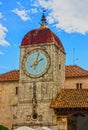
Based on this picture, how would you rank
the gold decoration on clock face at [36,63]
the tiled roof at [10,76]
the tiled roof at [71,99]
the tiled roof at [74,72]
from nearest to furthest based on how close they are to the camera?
1. the tiled roof at [71,99]
2. the gold decoration on clock face at [36,63]
3. the tiled roof at [74,72]
4. the tiled roof at [10,76]

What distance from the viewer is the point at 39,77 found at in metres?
35.3

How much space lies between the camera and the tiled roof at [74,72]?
42.1 metres

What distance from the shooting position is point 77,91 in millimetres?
35469

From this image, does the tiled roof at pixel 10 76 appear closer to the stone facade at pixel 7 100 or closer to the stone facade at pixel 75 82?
the stone facade at pixel 7 100

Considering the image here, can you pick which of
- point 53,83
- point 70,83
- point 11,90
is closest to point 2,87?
point 11,90

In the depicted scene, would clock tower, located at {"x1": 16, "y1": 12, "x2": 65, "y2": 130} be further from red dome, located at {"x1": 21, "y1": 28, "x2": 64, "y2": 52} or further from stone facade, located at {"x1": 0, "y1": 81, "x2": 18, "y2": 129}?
stone facade, located at {"x1": 0, "y1": 81, "x2": 18, "y2": 129}

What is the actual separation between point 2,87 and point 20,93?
28.9 feet

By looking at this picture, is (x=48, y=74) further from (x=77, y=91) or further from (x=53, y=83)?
(x=77, y=91)

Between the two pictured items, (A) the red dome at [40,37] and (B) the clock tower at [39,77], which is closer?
(B) the clock tower at [39,77]

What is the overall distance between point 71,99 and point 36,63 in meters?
4.98

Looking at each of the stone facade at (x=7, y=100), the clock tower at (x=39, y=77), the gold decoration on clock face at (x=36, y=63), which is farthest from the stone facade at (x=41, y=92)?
the stone facade at (x=7, y=100)

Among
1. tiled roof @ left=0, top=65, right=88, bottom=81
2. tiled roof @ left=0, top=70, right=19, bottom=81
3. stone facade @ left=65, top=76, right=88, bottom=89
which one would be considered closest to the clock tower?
stone facade @ left=65, top=76, right=88, bottom=89

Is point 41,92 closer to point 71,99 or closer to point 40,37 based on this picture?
point 71,99

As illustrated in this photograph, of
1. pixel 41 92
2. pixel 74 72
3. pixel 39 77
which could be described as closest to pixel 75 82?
pixel 74 72
